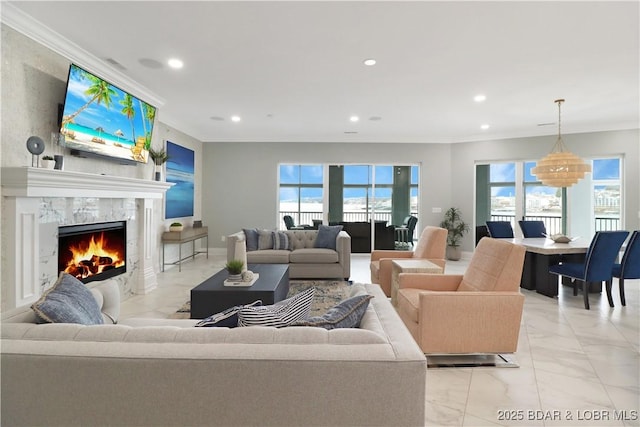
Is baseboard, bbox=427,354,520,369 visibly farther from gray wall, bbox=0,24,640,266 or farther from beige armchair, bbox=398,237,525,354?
gray wall, bbox=0,24,640,266

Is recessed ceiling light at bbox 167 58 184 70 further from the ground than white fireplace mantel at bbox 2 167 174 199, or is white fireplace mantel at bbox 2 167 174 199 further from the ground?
recessed ceiling light at bbox 167 58 184 70

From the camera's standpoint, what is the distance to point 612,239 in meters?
3.77

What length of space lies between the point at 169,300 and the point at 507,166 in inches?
276

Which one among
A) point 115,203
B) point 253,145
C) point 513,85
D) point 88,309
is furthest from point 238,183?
point 88,309

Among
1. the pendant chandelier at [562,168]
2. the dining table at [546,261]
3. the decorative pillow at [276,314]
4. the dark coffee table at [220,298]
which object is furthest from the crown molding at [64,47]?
the pendant chandelier at [562,168]

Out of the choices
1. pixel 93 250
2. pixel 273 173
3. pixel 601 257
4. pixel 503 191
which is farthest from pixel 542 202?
pixel 93 250

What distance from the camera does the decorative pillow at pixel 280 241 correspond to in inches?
214

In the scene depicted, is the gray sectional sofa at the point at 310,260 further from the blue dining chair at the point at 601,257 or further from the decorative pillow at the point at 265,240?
the blue dining chair at the point at 601,257

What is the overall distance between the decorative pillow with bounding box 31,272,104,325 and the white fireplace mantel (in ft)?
5.26

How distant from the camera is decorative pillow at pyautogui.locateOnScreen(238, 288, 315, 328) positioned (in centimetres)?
136

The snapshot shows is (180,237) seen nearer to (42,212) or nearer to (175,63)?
(42,212)

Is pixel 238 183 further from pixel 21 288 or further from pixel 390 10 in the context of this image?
pixel 390 10

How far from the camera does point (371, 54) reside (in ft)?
10.9

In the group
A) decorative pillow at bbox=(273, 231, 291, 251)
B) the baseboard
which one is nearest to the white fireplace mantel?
decorative pillow at bbox=(273, 231, 291, 251)
